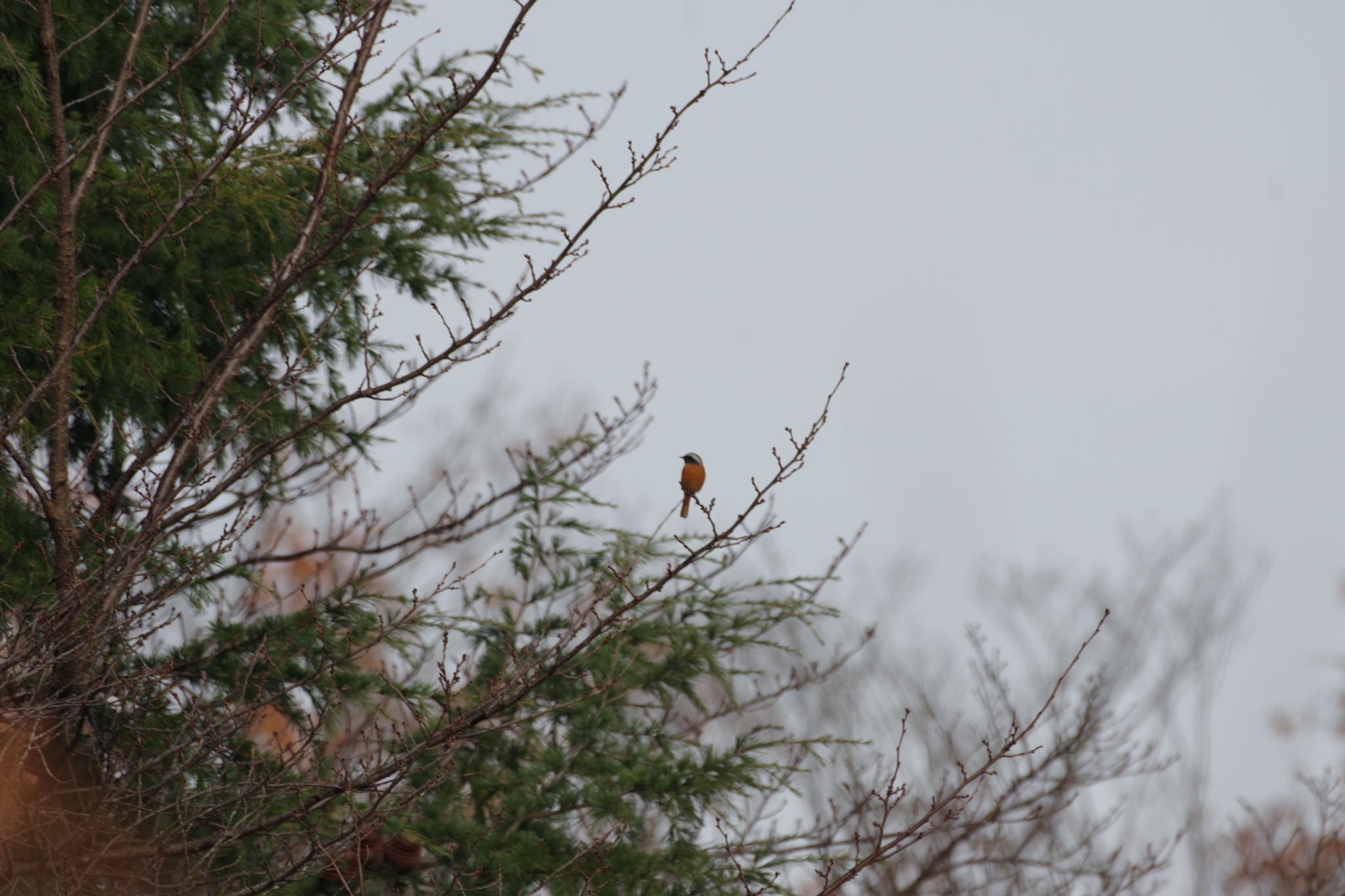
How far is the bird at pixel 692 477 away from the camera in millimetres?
4508

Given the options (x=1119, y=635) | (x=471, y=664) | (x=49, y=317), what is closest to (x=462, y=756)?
(x=471, y=664)

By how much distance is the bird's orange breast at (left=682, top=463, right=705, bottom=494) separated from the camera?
15.0 ft

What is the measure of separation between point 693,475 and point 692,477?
0.01 metres

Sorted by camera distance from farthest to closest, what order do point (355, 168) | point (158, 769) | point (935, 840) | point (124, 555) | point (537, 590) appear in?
point (935, 840) → point (537, 590) → point (355, 168) → point (158, 769) → point (124, 555)

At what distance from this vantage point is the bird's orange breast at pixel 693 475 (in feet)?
15.0

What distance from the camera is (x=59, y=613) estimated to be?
354 centimetres

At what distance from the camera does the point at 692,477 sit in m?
4.61

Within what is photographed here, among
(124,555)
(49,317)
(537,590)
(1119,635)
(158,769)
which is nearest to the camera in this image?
(124,555)

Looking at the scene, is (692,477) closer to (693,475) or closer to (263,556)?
(693,475)

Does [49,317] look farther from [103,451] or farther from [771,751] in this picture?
[771,751]

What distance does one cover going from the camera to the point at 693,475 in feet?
15.1

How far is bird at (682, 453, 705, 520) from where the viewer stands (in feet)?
14.8

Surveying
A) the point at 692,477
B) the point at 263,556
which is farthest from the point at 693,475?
the point at 263,556

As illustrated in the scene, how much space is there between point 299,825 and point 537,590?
1.80 meters
